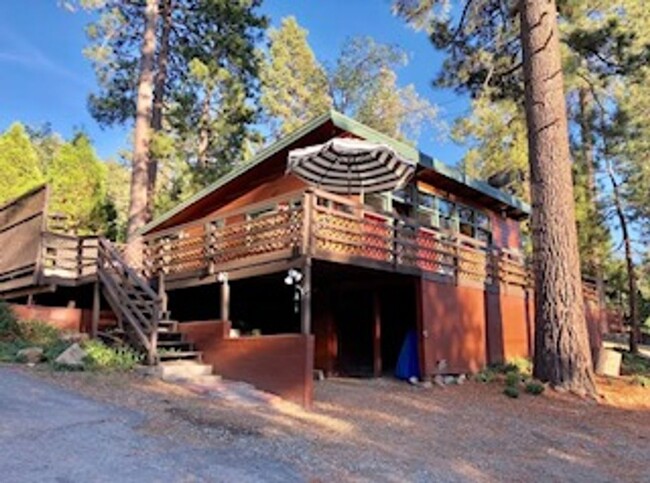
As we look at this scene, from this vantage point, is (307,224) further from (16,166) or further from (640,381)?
(16,166)

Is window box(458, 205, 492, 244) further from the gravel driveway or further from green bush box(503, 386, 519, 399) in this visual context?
the gravel driveway

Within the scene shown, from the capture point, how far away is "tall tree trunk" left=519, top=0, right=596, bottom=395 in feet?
31.8

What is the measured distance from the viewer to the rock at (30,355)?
9.16 meters

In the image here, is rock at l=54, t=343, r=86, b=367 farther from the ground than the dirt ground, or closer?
farther from the ground

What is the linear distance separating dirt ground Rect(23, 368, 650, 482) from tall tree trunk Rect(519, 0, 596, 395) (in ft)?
2.05

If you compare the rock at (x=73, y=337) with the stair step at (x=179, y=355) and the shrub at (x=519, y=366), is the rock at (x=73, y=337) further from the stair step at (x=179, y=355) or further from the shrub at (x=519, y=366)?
the shrub at (x=519, y=366)

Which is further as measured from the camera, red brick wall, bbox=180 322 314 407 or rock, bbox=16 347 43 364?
rock, bbox=16 347 43 364

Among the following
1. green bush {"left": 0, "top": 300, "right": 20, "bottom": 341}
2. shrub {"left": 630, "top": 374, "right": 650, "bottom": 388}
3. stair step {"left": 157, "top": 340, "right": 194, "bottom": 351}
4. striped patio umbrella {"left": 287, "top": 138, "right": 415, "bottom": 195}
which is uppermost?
striped patio umbrella {"left": 287, "top": 138, "right": 415, "bottom": 195}

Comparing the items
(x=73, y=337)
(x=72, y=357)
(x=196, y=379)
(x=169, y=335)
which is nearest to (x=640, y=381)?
(x=196, y=379)

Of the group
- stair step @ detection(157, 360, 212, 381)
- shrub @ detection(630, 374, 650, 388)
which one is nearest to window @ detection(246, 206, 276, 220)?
stair step @ detection(157, 360, 212, 381)

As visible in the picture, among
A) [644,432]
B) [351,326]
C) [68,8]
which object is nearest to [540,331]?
[644,432]

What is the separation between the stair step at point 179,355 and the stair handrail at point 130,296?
27 cm

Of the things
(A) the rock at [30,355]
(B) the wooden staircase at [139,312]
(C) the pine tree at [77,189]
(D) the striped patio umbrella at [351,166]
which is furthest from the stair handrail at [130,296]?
(C) the pine tree at [77,189]

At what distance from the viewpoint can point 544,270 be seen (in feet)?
33.2
